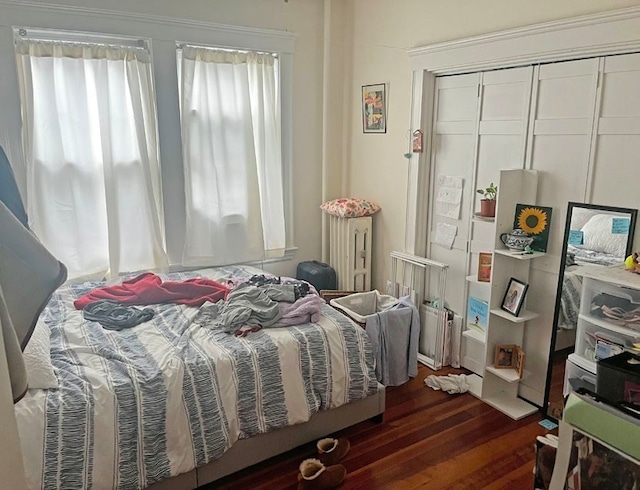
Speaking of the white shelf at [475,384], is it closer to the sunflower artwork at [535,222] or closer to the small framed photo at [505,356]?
the small framed photo at [505,356]

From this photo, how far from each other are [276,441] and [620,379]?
1584 millimetres

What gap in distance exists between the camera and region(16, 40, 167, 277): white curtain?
3145 millimetres

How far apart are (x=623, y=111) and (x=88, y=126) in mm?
3166

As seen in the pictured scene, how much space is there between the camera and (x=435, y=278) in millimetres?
3717

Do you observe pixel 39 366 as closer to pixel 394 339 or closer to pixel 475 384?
pixel 394 339

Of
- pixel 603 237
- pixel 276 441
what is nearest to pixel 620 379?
pixel 603 237

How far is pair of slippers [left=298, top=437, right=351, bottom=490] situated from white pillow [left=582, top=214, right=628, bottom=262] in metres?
1.67

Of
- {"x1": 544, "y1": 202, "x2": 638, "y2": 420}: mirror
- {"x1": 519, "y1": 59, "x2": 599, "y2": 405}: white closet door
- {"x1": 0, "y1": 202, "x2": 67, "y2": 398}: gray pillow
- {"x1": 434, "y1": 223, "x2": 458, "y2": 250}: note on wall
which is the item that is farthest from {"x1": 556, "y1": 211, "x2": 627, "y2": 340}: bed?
{"x1": 0, "y1": 202, "x2": 67, "y2": 398}: gray pillow

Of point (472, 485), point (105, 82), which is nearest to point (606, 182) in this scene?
point (472, 485)

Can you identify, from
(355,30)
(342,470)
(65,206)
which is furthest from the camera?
(355,30)

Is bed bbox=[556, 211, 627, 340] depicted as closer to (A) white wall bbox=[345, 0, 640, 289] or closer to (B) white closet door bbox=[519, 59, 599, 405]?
(B) white closet door bbox=[519, 59, 599, 405]

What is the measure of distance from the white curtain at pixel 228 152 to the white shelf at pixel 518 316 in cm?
187

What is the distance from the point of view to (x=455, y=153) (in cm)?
342

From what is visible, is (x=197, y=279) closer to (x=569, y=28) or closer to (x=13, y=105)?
(x=13, y=105)
